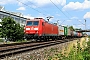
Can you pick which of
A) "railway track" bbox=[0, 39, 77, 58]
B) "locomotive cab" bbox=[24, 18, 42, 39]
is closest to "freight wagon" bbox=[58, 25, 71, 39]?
"locomotive cab" bbox=[24, 18, 42, 39]

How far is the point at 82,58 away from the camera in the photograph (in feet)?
22.8

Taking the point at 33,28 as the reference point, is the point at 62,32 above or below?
below

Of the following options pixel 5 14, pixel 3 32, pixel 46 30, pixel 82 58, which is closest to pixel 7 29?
pixel 3 32

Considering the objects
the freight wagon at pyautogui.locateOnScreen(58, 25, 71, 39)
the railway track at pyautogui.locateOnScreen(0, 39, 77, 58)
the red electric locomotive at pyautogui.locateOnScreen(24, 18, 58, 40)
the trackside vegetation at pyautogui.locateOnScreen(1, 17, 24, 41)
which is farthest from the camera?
the freight wagon at pyautogui.locateOnScreen(58, 25, 71, 39)

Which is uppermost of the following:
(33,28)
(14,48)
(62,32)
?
(33,28)

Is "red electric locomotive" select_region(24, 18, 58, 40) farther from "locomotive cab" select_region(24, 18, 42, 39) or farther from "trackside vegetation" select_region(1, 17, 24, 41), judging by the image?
"trackside vegetation" select_region(1, 17, 24, 41)

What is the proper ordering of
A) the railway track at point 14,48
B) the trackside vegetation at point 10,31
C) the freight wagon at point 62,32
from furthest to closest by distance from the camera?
the freight wagon at point 62,32 < the trackside vegetation at point 10,31 < the railway track at point 14,48

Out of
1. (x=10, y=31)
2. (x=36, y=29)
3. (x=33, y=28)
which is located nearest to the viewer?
(x=36, y=29)

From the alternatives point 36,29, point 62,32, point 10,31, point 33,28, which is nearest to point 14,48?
point 36,29

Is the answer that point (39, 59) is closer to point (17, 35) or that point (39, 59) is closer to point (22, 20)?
point (17, 35)

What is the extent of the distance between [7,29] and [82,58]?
3468 centimetres

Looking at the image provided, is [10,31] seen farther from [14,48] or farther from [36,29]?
[14,48]

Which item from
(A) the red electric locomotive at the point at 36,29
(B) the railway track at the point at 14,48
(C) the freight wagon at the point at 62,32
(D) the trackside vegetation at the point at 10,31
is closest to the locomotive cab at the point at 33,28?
(A) the red electric locomotive at the point at 36,29

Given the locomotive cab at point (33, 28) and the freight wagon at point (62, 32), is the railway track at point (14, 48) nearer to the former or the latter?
the locomotive cab at point (33, 28)
